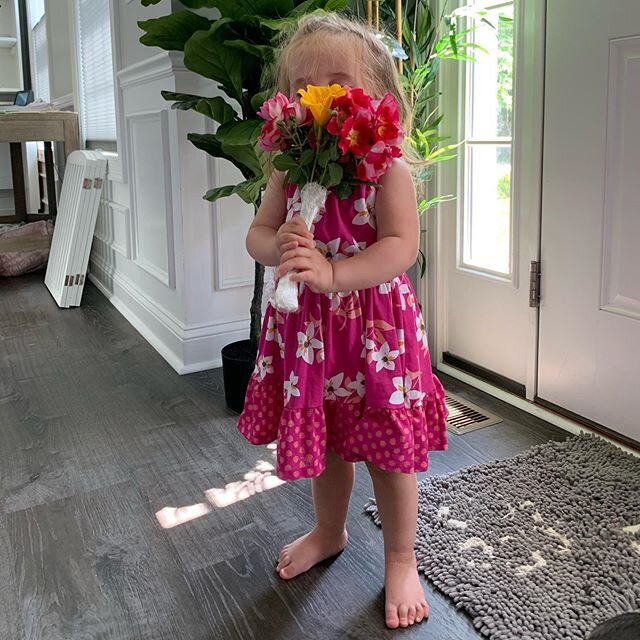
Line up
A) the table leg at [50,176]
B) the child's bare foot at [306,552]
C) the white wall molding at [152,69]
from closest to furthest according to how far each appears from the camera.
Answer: the child's bare foot at [306,552], the white wall molding at [152,69], the table leg at [50,176]

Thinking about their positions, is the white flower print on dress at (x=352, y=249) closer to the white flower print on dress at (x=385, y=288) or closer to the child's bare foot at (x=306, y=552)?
the white flower print on dress at (x=385, y=288)

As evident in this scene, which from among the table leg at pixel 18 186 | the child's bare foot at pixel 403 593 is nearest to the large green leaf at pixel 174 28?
the child's bare foot at pixel 403 593

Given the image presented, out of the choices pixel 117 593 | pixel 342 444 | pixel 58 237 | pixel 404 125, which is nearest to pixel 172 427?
pixel 117 593

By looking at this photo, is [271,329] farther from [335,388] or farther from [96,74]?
[96,74]

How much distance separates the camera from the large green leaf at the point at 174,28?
72.6 inches

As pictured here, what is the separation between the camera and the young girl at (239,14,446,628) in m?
1.11

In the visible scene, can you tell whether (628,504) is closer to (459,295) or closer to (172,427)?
(459,295)

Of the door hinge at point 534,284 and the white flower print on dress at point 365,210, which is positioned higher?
the white flower print on dress at point 365,210

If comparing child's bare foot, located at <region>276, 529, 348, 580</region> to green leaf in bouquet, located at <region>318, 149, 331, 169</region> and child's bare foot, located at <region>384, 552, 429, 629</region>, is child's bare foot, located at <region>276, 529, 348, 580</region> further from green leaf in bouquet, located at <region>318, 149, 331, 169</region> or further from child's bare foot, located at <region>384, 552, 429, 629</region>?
green leaf in bouquet, located at <region>318, 149, 331, 169</region>

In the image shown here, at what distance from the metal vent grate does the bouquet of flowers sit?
0.99m

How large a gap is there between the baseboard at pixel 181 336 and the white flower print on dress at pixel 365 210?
1419 millimetres

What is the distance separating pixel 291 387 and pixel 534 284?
3.42 ft

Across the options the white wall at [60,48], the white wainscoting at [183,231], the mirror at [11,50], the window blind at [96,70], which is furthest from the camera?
the mirror at [11,50]

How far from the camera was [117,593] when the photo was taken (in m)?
1.31
